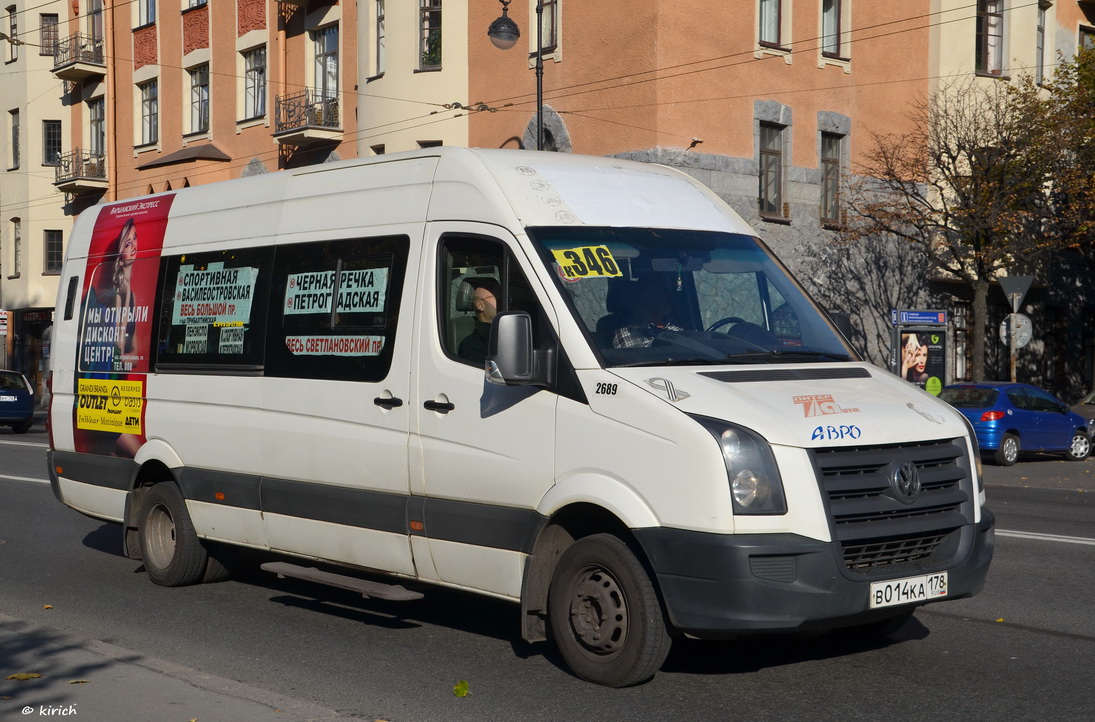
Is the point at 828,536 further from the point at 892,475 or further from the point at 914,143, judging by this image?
the point at 914,143

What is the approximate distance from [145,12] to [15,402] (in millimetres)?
14406

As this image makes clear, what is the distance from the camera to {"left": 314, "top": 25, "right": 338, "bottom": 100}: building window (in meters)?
32.4

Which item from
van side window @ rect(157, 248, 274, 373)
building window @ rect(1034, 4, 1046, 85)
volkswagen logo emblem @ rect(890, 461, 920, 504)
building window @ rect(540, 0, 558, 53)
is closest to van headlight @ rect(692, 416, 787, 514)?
volkswagen logo emblem @ rect(890, 461, 920, 504)

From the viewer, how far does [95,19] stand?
1666 inches

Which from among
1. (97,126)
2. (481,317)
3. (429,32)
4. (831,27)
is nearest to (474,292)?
(481,317)

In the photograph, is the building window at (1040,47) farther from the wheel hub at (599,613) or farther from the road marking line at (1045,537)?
the wheel hub at (599,613)

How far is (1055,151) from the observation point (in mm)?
27844

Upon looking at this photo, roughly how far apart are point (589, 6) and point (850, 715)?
21616mm

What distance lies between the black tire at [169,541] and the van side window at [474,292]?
301 centimetres

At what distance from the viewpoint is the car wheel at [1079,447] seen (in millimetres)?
23125

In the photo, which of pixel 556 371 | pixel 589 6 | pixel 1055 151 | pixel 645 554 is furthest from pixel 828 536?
pixel 1055 151

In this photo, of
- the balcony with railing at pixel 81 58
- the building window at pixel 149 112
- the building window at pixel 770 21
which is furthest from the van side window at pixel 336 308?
the balcony with railing at pixel 81 58

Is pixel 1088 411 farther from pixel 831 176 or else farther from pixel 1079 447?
pixel 831 176

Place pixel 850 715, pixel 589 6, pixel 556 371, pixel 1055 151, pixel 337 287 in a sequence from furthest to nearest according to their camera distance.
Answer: pixel 1055 151
pixel 589 6
pixel 337 287
pixel 556 371
pixel 850 715
